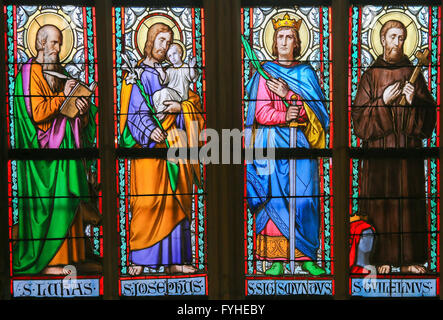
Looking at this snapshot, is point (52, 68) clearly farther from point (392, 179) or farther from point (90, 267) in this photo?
point (392, 179)

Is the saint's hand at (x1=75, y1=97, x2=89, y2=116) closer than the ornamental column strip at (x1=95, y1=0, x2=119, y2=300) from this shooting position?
No

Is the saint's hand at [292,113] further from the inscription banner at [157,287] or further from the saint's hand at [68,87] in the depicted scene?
the saint's hand at [68,87]

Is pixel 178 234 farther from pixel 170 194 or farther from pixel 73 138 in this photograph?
pixel 73 138

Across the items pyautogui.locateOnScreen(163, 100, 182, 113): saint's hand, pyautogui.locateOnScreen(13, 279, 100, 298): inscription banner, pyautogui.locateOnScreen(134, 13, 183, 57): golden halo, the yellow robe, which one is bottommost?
pyautogui.locateOnScreen(13, 279, 100, 298): inscription banner

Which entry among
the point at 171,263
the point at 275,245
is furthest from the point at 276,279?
the point at 171,263

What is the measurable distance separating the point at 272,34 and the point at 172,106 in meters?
1.14

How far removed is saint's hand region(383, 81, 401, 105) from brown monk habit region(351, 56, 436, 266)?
0.04 metres

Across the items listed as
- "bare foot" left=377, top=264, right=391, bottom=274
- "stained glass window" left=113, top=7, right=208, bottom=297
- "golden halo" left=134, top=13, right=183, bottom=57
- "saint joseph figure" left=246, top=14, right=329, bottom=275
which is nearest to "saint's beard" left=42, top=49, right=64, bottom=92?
"stained glass window" left=113, top=7, right=208, bottom=297

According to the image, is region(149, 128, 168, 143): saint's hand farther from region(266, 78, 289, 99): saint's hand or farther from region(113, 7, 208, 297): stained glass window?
region(266, 78, 289, 99): saint's hand

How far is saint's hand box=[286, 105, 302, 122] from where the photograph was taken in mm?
5637

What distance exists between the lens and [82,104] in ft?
18.1

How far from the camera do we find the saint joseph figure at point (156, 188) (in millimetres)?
5539

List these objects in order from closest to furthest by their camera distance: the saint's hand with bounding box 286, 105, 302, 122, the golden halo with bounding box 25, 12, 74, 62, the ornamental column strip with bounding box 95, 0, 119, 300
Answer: the ornamental column strip with bounding box 95, 0, 119, 300
the golden halo with bounding box 25, 12, 74, 62
the saint's hand with bounding box 286, 105, 302, 122

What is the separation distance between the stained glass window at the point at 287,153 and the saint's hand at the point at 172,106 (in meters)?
0.61
